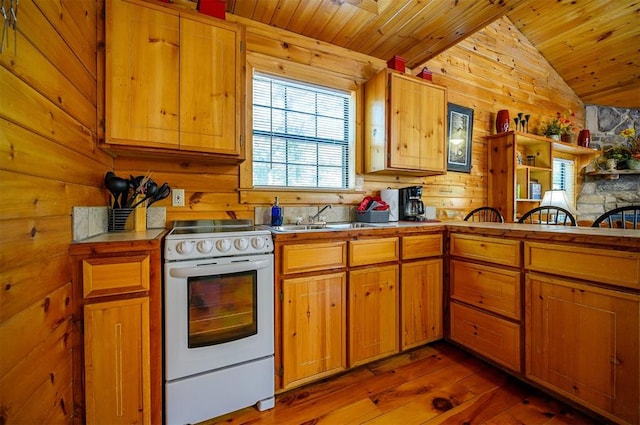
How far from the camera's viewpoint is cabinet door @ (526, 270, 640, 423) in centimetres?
133

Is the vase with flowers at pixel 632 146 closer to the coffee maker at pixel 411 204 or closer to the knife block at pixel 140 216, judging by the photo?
the coffee maker at pixel 411 204

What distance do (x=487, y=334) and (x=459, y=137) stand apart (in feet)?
7.58

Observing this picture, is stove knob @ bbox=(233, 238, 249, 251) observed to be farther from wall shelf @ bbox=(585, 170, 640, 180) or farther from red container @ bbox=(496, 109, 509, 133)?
wall shelf @ bbox=(585, 170, 640, 180)

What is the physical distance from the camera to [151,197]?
5.89 feet

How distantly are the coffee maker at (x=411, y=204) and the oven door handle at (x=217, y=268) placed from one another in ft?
5.50

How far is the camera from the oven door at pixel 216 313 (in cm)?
138

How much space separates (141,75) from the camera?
1590mm

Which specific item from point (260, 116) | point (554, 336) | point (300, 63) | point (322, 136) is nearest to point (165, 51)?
point (260, 116)

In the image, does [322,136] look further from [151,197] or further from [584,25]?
[584,25]

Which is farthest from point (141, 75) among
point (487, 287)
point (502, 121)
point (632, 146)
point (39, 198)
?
point (632, 146)

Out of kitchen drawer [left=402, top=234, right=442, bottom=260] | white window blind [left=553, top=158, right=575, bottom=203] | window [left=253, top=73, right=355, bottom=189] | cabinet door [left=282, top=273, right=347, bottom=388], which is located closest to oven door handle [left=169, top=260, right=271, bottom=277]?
cabinet door [left=282, top=273, right=347, bottom=388]

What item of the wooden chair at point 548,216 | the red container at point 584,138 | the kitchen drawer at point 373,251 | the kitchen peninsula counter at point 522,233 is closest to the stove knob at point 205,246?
the kitchen peninsula counter at point 522,233

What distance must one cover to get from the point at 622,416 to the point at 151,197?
2.80 m

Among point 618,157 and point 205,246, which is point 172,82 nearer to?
point 205,246
